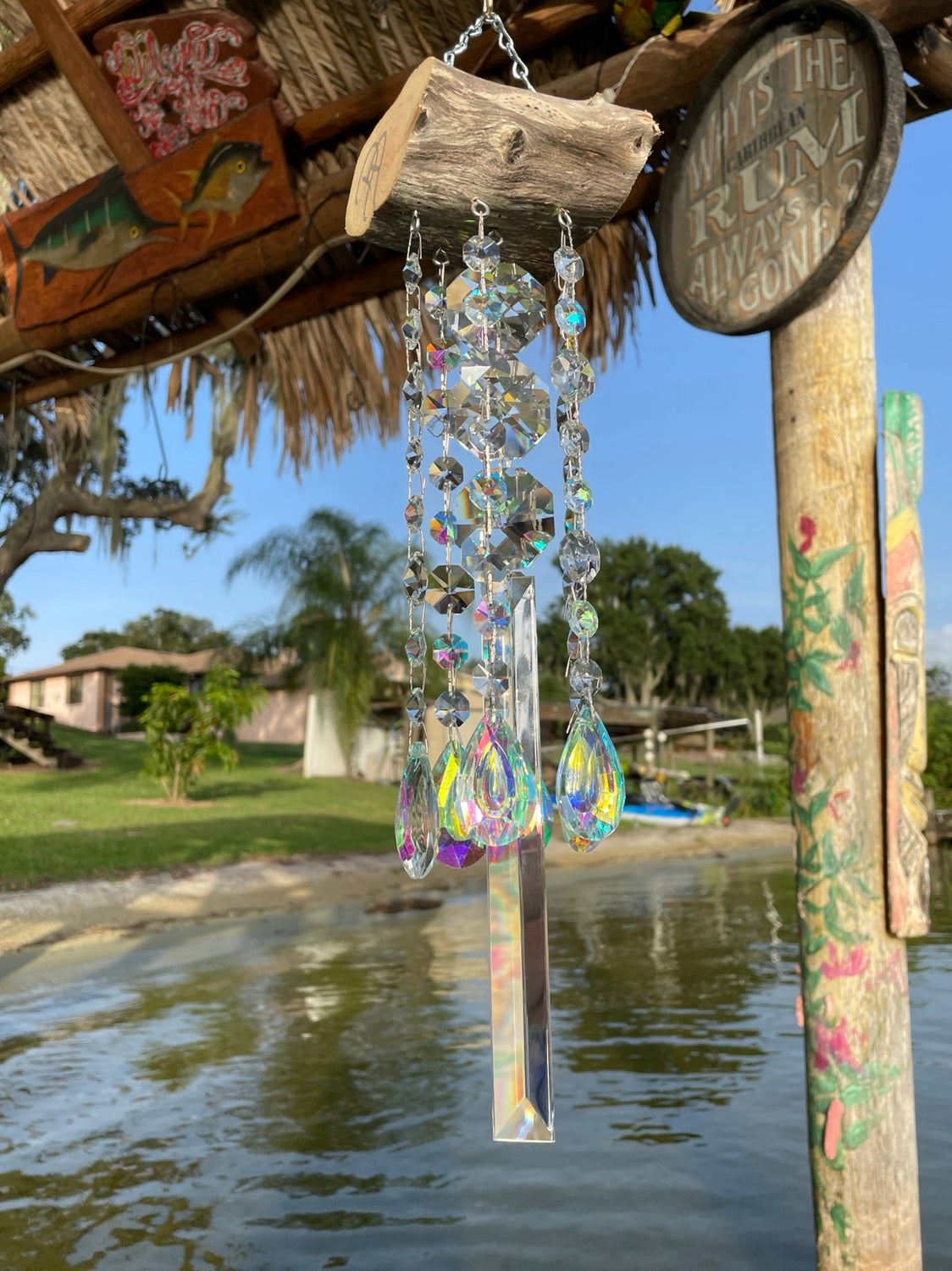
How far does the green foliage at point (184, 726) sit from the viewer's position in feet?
59.6

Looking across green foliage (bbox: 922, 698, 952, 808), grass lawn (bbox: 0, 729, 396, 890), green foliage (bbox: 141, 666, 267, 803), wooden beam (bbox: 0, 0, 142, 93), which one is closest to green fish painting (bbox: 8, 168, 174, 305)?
wooden beam (bbox: 0, 0, 142, 93)

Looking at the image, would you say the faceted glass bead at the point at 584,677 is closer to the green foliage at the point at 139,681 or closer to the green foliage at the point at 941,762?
the green foliage at the point at 941,762

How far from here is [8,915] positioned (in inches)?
366

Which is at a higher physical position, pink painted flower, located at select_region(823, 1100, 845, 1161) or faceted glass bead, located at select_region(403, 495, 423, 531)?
faceted glass bead, located at select_region(403, 495, 423, 531)

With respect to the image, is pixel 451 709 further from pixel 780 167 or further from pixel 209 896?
pixel 209 896

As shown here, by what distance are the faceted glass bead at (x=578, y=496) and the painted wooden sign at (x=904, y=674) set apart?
3.09 feet

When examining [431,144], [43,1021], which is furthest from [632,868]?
[431,144]

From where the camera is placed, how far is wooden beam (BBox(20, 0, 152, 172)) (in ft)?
14.3

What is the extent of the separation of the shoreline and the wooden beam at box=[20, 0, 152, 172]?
631 centimetres

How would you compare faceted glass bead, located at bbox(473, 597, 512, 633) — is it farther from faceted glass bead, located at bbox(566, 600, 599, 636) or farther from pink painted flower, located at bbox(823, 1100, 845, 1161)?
pink painted flower, located at bbox(823, 1100, 845, 1161)

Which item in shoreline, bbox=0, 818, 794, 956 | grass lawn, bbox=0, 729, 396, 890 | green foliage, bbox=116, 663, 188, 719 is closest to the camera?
shoreline, bbox=0, 818, 794, 956

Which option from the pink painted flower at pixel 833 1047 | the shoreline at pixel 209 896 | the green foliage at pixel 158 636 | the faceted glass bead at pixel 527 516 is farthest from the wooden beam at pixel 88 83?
the green foliage at pixel 158 636

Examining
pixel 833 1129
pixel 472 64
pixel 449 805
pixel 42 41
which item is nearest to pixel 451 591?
pixel 449 805

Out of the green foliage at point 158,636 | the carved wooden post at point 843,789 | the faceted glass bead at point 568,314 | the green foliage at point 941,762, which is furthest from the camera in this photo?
the green foliage at point 158,636
